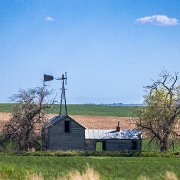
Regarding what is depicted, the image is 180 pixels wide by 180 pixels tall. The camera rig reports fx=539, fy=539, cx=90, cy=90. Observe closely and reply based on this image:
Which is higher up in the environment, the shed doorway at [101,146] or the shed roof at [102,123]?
the shed roof at [102,123]

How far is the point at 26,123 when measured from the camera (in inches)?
2119

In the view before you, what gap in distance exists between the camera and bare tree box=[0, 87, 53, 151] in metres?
53.8

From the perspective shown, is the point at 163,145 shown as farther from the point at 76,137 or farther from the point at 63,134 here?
the point at 63,134

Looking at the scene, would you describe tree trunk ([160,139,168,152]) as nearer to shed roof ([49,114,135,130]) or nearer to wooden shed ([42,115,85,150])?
wooden shed ([42,115,85,150])

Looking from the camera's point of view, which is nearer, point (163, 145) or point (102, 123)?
point (163, 145)

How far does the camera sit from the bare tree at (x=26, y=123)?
177 ft

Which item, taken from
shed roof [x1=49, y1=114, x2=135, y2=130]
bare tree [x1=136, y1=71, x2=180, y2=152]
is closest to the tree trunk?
bare tree [x1=136, y1=71, x2=180, y2=152]

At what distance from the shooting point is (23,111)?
54375mm

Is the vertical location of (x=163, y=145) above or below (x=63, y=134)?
below

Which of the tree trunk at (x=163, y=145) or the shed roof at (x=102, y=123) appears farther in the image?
the shed roof at (x=102, y=123)

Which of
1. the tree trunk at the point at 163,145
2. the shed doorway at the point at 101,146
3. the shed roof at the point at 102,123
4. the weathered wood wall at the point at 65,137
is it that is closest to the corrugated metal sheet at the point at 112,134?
the shed doorway at the point at 101,146

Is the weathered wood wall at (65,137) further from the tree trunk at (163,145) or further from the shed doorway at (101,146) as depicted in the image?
the tree trunk at (163,145)

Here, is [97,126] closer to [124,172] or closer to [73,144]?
[73,144]

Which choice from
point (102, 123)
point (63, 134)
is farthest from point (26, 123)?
point (102, 123)
